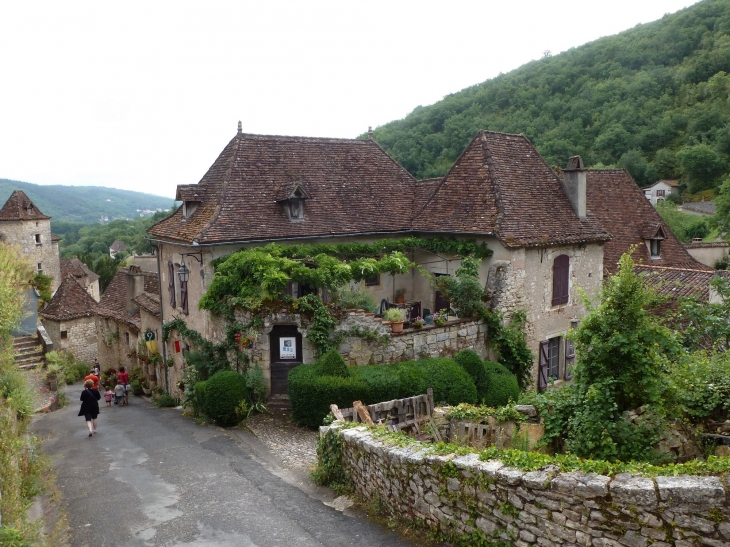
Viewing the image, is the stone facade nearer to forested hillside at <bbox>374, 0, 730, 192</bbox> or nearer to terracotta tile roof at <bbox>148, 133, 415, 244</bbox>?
terracotta tile roof at <bbox>148, 133, 415, 244</bbox>

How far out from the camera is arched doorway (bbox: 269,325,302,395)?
14.9m

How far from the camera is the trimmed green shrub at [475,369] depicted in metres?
14.7

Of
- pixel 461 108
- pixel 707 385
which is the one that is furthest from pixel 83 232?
pixel 707 385

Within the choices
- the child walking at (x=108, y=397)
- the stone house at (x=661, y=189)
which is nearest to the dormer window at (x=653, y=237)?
the child walking at (x=108, y=397)

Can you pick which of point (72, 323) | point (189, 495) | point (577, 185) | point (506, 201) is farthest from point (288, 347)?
point (72, 323)

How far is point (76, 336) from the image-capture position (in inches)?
1282

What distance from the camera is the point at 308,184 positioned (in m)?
19.0

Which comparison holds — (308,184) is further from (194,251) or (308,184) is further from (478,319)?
(478,319)

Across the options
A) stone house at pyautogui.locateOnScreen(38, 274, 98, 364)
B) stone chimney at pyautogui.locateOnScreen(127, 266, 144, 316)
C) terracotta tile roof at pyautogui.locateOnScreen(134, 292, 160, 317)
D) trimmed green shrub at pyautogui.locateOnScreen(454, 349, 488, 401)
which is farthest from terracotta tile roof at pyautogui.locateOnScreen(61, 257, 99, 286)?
trimmed green shrub at pyautogui.locateOnScreen(454, 349, 488, 401)

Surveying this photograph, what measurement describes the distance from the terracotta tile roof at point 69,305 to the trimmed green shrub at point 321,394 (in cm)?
2397

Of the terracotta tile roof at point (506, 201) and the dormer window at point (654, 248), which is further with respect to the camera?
the dormer window at point (654, 248)

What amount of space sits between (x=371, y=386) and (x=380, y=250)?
5.76 meters

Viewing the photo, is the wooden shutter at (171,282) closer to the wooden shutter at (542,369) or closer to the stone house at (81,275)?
the wooden shutter at (542,369)

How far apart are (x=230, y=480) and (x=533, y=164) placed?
14503mm
